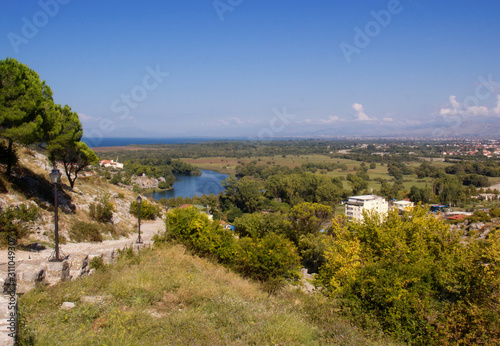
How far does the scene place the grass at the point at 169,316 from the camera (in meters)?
3.57

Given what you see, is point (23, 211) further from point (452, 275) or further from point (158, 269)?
point (452, 275)

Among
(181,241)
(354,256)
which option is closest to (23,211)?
(181,241)

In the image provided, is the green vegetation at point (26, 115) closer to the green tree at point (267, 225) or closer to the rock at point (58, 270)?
the rock at point (58, 270)

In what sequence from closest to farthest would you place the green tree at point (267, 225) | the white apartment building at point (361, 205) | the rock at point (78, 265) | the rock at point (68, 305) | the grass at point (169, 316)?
1. the grass at point (169, 316)
2. the rock at point (68, 305)
3. the rock at point (78, 265)
4. the green tree at point (267, 225)
5. the white apartment building at point (361, 205)

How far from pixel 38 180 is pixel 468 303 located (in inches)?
515

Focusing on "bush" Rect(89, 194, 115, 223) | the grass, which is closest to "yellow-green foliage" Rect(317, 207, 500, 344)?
the grass

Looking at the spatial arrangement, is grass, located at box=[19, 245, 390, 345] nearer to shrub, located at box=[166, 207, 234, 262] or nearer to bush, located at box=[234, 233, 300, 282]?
bush, located at box=[234, 233, 300, 282]

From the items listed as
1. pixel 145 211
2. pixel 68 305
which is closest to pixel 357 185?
pixel 145 211

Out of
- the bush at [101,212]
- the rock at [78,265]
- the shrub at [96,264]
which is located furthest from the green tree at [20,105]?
the shrub at [96,264]

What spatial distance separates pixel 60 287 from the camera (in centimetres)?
477

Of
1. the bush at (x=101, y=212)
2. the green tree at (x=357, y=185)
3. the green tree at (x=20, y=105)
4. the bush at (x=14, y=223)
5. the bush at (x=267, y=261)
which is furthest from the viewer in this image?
the green tree at (x=357, y=185)

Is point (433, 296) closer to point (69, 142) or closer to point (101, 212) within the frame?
point (101, 212)

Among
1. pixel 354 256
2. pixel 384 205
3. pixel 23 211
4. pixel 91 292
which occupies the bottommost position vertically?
pixel 384 205

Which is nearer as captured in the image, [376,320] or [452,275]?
[376,320]
